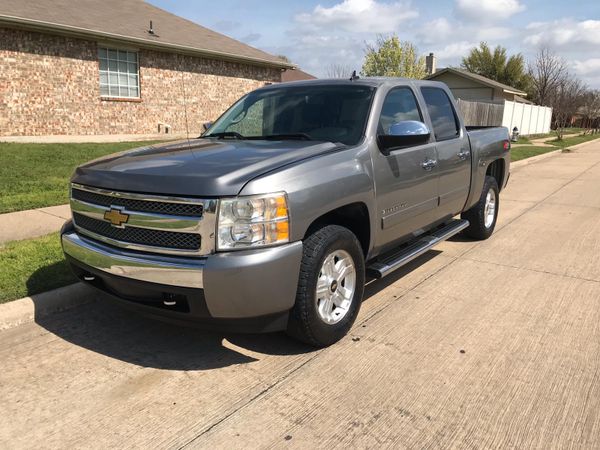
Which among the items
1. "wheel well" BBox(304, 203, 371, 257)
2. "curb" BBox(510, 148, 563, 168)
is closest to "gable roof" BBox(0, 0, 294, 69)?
"curb" BBox(510, 148, 563, 168)

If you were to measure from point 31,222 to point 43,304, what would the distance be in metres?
2.76

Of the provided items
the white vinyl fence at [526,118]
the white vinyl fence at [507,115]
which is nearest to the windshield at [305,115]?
the white vinyl fence at [507,115]

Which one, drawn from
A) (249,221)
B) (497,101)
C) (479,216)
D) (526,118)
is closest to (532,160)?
(479,216)

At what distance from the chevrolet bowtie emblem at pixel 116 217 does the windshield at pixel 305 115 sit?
57.3 inches

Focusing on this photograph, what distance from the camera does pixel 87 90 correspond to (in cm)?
1602

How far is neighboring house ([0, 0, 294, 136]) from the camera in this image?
568 inches

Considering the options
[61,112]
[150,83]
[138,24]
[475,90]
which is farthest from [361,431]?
[475,90]

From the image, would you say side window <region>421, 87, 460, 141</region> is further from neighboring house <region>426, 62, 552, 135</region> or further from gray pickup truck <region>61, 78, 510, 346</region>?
neighboring house <region>426, 62, 552, 135</region>

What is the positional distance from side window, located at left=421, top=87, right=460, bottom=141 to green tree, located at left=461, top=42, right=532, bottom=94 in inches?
2412

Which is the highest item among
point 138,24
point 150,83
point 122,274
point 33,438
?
point 138,24

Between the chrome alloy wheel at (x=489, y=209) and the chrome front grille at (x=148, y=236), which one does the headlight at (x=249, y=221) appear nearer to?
the chrome front grille at (x=148, y=236)

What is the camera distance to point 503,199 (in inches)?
397

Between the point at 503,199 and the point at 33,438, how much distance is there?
9245 mm

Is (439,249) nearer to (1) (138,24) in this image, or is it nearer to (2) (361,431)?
(2) (361,431)
